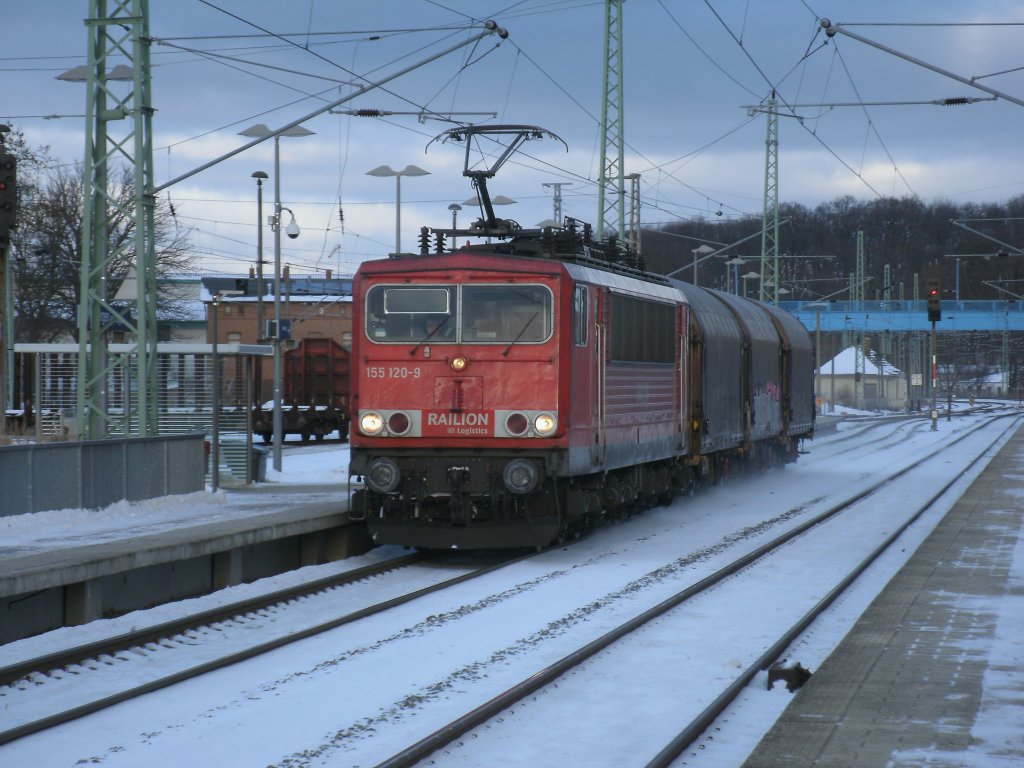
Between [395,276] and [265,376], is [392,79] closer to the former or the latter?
A: [395,276]

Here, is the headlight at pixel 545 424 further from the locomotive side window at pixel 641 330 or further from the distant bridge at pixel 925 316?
the distant bridge at pixel 925 316

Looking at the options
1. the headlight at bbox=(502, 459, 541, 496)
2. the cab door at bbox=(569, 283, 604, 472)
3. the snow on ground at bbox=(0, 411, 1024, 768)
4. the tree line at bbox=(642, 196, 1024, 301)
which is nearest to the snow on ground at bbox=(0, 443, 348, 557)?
the snow on ground at bbox=(0, 411, 1024, 768)

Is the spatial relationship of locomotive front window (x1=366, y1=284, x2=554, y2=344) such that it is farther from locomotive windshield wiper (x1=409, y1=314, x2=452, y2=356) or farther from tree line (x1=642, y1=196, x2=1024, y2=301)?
tree line (x1=642, y1=196, x2=1024, y2=301)

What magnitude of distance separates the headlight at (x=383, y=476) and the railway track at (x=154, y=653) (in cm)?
135

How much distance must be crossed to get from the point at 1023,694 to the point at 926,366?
111 m

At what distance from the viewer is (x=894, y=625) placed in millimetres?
11211

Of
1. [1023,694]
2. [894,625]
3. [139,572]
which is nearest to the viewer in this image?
[1023,694]

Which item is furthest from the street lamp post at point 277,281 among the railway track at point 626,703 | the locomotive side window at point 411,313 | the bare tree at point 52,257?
the bare tree at point 52,257

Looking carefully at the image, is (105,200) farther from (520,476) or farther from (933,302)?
(933,302)

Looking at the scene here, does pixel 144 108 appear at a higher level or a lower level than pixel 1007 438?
higher

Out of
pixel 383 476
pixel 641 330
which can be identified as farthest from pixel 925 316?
pixel 383 476

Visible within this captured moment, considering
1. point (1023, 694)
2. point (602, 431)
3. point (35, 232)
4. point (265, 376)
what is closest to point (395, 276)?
point (602, 431)

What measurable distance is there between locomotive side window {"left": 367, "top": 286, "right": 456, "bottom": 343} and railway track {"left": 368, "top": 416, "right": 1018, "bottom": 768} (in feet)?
13.4

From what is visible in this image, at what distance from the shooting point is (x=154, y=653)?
34.3 ft
